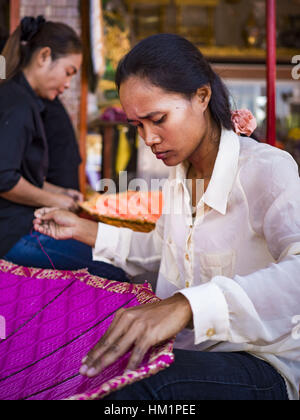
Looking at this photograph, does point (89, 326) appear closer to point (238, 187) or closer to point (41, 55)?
point (238, 187)

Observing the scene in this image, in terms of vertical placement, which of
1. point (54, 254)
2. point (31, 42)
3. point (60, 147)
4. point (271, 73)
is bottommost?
point (54, 254)

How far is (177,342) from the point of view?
1179 mm

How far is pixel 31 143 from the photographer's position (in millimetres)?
2043

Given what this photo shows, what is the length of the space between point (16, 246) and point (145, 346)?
3.92 ft

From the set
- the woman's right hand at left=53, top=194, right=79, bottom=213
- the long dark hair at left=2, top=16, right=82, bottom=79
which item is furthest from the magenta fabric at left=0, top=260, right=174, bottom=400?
the long dark hair at left=2, top=16, right=82, bottom=79

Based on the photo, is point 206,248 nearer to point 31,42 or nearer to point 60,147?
point 31,42

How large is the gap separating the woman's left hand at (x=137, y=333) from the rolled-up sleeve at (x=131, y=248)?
2.17 ft

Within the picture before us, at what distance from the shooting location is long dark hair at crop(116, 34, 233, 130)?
1.06 m

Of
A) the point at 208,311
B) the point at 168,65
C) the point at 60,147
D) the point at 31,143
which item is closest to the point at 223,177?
the point at 168,65

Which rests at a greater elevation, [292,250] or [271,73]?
[271,73]

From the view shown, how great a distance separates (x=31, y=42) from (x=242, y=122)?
4.49 feet

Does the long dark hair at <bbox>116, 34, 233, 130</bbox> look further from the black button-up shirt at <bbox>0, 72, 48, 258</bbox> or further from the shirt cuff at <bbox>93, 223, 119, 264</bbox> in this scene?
the black button-up shirt at <bbox>0, 72, 48, 258</bbox>

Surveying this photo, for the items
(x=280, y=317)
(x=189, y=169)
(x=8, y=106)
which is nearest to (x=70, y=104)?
(x=8, y=106)

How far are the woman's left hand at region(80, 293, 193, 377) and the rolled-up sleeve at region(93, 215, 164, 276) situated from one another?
0.66 meters
